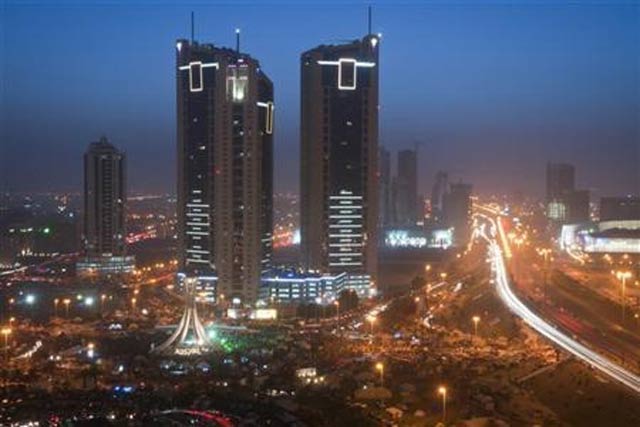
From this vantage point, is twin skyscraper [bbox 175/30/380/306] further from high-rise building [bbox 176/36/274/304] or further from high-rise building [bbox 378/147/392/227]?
high-rise building [bbox 378/147/392/227]

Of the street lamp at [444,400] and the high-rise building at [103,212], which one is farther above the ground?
the high-rise building at [103,212]

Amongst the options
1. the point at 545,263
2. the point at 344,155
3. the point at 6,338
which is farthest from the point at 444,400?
the point at 545,263

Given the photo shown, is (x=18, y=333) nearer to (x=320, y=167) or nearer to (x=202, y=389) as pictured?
(x=202, y=389)

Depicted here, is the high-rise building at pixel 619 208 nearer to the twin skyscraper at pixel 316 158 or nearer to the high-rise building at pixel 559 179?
the high-rise building at pixel 559 179

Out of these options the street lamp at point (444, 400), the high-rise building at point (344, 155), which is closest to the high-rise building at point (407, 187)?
the high-rise building at point (344, 155)

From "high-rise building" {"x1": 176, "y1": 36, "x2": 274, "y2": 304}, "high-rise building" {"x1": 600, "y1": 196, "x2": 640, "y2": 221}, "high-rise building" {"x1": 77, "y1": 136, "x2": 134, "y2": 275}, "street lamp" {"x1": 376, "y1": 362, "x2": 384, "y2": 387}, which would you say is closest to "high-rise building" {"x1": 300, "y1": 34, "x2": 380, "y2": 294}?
"high-rise building" {"x1": 176, "y1": 36, "x2": 274, "y2": 304}

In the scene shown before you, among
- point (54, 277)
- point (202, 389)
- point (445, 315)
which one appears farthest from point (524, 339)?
point (54, 277)
